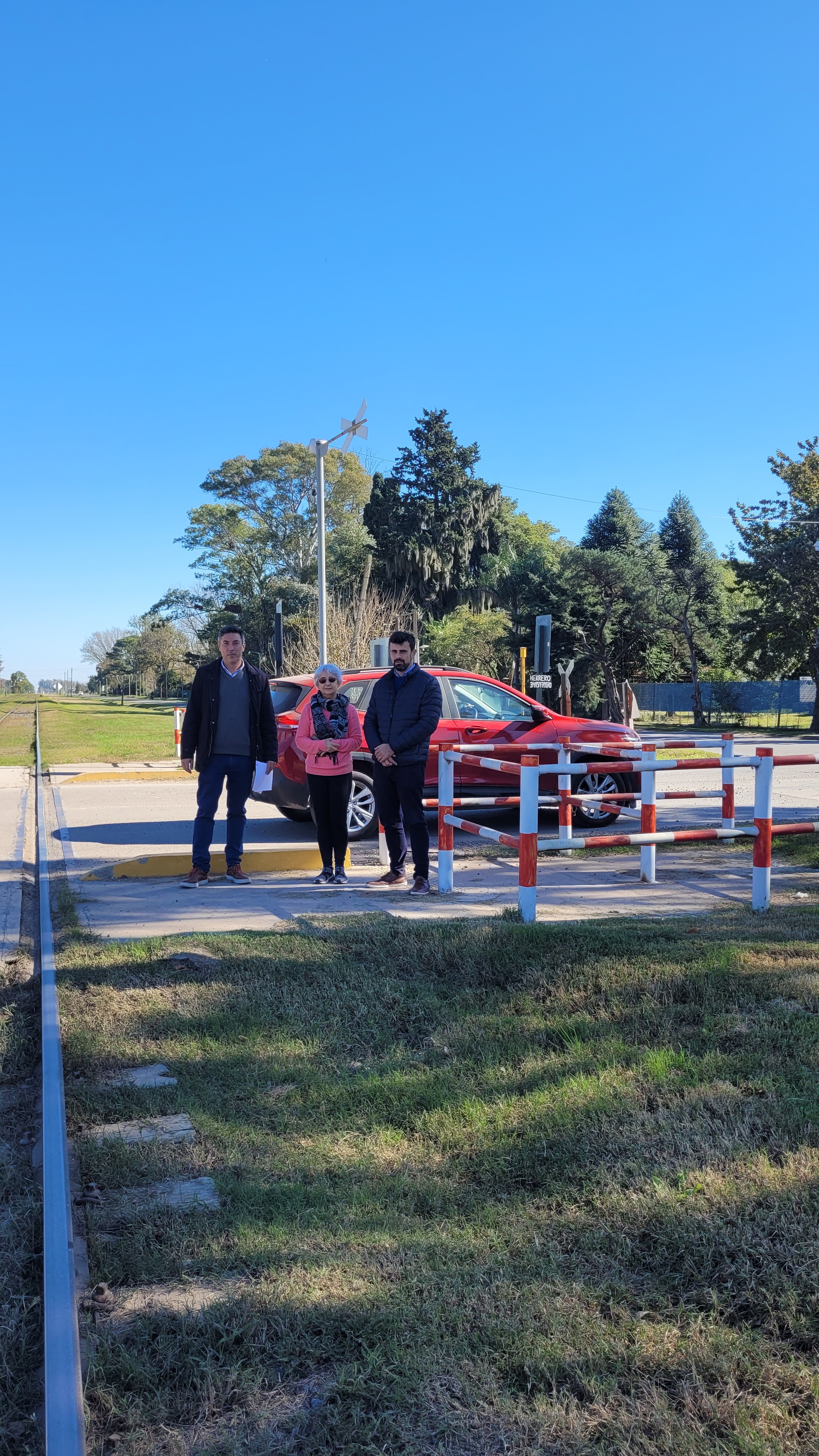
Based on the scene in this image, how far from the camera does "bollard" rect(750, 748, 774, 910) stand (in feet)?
22.3

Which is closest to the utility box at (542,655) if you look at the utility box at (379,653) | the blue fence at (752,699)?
the utility box at (379,653)

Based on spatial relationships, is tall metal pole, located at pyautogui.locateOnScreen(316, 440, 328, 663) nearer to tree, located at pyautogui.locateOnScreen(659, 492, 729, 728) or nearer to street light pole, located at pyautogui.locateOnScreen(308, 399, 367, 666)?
street light pole, located at pyautogui.locateOnScreen(308, 399, 367, 666)

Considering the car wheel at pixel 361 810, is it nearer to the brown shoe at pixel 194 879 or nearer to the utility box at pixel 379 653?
the brown shoe at pixel 194 879

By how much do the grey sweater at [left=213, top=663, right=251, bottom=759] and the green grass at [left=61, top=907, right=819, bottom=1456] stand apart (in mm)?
3006

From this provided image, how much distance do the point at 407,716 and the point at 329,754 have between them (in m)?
0.68

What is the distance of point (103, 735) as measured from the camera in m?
34.0

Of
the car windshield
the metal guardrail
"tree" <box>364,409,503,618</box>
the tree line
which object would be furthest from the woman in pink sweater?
"tree" <box>364,409,503,618</box>

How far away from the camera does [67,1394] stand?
84.1 inches

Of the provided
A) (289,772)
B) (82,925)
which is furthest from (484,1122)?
(289,772)

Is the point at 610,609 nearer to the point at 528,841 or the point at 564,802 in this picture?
the point at 564,802

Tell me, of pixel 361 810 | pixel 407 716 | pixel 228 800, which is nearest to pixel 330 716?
pixel 407 716

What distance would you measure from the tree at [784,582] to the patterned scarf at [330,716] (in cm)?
3338

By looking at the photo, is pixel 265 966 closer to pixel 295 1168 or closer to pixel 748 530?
pixel 295 1168

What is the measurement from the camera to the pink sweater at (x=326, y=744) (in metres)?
8.05
